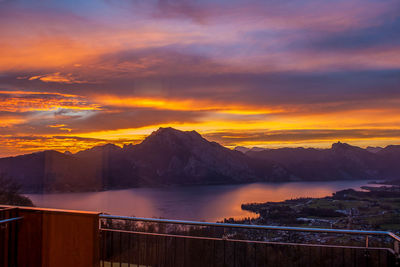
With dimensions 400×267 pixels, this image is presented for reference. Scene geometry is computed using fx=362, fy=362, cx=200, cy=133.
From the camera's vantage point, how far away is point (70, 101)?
17203 millimetres

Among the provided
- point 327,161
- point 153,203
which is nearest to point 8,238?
point 153,203

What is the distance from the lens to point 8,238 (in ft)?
13.9

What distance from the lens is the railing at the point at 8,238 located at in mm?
4191

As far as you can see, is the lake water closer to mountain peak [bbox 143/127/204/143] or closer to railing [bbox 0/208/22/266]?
mountain peak [bbox 143/127/204/143]

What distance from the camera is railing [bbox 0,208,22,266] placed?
4.19 metres

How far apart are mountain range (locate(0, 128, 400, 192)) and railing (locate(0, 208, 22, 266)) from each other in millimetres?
43143

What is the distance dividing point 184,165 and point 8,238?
3141 inches

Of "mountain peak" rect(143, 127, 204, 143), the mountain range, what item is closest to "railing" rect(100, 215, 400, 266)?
the mountain range

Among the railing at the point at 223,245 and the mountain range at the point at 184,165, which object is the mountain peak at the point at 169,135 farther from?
the railing at the point at 223,245

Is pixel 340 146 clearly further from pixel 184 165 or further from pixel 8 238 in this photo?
pixel 8 238

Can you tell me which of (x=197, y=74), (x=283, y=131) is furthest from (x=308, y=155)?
(x=197, y=74)

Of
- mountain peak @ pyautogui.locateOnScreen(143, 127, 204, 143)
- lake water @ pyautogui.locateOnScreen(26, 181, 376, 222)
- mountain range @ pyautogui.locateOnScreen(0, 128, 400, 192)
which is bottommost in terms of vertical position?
lake water @ pyautogui.locateOnScreen(26, 181, 376, 222)

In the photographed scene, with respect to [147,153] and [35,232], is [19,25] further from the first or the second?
[147,153]

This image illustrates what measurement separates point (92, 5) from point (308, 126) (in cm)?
3632
